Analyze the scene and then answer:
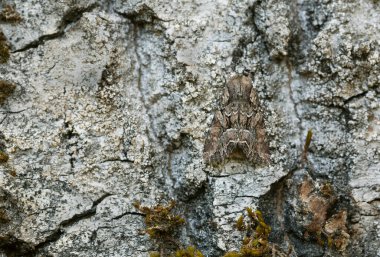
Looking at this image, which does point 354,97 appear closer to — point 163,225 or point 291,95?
point 291,95

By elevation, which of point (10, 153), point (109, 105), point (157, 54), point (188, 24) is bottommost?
point (10, 153)

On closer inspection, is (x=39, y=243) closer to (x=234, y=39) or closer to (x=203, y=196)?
(x=203, y=196)

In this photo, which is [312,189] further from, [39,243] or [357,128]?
[39,243]

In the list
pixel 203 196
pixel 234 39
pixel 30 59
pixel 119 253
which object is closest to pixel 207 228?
pixel 203 196

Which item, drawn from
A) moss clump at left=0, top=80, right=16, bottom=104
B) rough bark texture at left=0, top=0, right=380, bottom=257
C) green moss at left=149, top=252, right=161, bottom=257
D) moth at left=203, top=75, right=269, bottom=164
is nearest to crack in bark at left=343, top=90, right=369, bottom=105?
rough bark texture at left=0, top=0, right=380, bottom=257

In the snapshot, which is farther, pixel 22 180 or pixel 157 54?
pixel 157 54

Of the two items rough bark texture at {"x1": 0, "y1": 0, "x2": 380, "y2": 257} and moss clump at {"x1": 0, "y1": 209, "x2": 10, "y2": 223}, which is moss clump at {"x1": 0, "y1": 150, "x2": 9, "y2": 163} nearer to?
rough bark texture at {"x1": 0, "y1": 0, "x2": 380, "y2": 257}

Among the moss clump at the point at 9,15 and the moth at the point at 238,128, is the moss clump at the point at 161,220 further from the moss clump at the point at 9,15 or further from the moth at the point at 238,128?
the moss clump at the point at 9,15

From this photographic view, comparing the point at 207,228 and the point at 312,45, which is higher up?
the point at 312,45


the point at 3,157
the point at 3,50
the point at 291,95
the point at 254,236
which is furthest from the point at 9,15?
the point at 254,236
